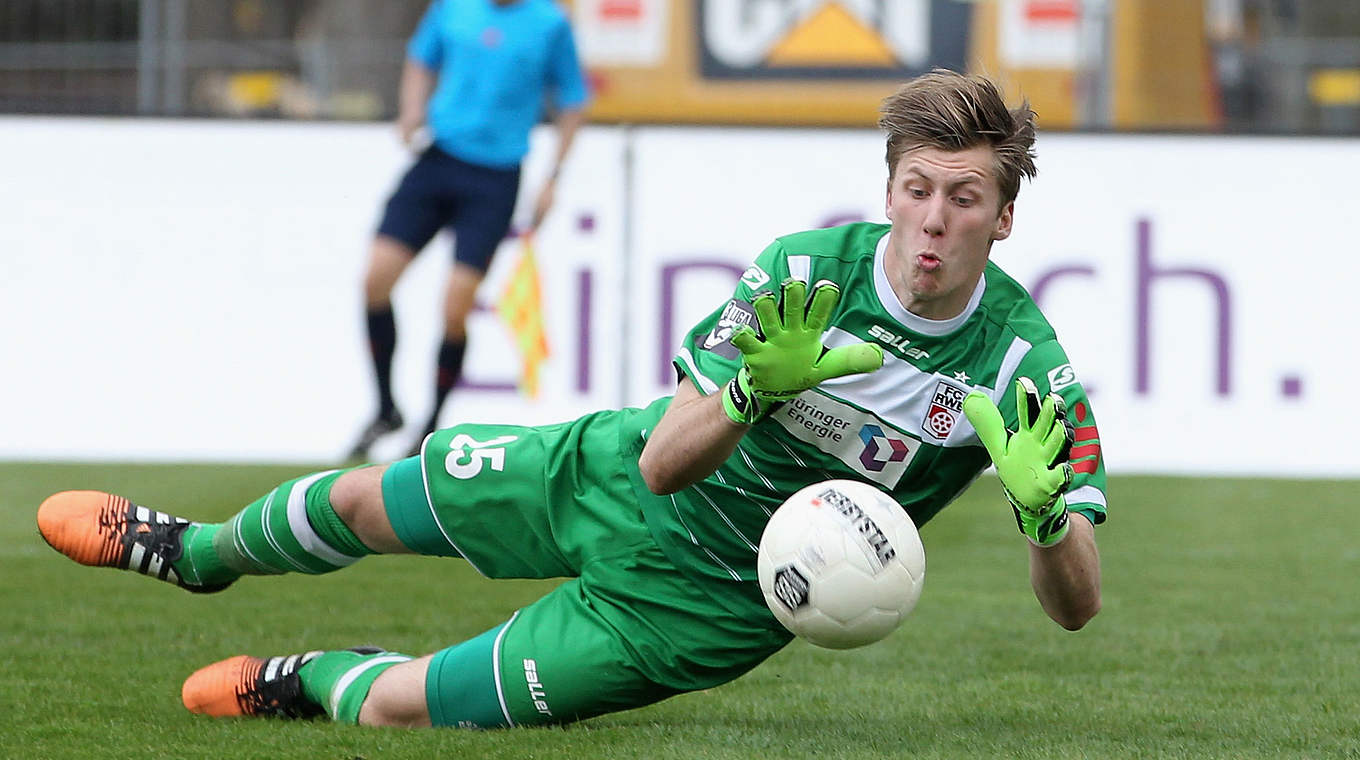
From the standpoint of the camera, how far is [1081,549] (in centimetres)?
372

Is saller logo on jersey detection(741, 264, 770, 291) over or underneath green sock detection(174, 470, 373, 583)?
over

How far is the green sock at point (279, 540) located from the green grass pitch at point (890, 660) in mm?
330

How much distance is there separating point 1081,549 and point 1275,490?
579cm

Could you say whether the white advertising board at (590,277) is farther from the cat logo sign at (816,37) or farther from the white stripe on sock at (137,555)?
the white stripe on sock at (137,555)

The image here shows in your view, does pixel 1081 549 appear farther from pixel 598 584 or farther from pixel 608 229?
pixel 608 229

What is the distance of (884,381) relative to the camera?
3961mm

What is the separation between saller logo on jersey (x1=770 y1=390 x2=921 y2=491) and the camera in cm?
396

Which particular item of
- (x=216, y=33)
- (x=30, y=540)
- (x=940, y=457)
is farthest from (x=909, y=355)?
(x=216, y=33)

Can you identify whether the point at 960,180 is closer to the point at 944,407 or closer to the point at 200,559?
the point at 944,407

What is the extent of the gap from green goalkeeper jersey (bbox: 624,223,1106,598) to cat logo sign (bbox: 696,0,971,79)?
1069 centimetres

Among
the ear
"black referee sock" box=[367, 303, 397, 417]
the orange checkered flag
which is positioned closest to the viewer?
the ear

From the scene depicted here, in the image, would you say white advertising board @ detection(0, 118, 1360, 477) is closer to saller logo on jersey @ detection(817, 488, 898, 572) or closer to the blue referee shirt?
the blue referee shirt

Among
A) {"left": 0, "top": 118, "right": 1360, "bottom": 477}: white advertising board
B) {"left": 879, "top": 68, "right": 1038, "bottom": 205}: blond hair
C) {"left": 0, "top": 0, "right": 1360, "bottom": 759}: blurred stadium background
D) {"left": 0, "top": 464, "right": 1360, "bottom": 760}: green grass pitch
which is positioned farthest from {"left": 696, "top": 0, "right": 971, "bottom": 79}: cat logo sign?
{"left": 879, "top": 68, "right": 1038, "bottom": 205}: blond hair

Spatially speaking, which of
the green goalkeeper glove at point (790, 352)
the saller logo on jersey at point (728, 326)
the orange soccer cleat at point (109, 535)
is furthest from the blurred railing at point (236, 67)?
the green goalkeeper glove at point (790, 352)
